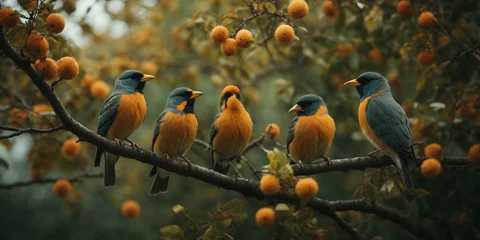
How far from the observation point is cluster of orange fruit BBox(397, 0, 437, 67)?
4.51 meters

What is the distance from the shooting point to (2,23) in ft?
10.8

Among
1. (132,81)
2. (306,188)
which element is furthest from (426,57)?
(132,81)

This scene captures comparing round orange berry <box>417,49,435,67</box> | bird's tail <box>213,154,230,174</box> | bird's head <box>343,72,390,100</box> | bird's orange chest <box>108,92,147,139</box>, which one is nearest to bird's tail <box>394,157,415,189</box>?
bird's head <box>343,72,390,100</box>

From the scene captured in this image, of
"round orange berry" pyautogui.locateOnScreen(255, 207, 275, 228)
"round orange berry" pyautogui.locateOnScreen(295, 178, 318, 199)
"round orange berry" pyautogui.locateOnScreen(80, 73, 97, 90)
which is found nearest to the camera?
"round orange berry" pyautogui.locateOnScreen(295, 178, 318, 199)

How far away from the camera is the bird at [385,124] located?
4418mm

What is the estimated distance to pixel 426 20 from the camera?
450cm

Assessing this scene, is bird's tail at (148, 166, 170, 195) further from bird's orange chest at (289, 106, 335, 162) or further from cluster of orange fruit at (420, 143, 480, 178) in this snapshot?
cluster of orange fruit at (420, 143, 480, 178)

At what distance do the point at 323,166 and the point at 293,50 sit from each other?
85.2 inches

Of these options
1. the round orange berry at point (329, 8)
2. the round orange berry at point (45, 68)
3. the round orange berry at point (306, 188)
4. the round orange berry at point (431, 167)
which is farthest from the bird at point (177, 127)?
the round orange berry at point (431, 167)

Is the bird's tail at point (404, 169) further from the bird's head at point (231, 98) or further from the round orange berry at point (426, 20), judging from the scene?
the bird's head at point (231, 98)

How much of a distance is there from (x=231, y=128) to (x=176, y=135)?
0.47m

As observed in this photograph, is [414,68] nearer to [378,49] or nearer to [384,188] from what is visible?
[378,49]

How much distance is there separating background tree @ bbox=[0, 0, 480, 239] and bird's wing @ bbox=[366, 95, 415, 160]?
0.17 metres

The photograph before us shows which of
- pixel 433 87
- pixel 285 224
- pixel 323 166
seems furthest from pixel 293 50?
pixel 285 224
